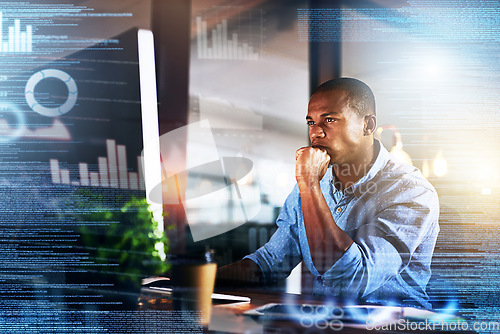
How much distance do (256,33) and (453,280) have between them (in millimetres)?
1477

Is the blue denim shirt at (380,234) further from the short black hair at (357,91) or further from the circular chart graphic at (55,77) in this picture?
the circular chart graphic at (55,77)

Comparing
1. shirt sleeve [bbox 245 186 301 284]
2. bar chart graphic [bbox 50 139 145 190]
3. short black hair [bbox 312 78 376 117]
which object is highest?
short black hair [bbox 312 78 376 117]

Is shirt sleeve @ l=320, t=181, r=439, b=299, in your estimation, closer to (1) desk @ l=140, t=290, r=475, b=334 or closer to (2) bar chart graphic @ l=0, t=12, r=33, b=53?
(1) desk @ l=140, t=290, r=475, b=334

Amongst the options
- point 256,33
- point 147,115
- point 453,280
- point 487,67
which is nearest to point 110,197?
point 147,115

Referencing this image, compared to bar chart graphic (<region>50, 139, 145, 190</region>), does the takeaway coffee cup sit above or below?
below

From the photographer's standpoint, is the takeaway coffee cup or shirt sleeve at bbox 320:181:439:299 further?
the takeaway coffee cup

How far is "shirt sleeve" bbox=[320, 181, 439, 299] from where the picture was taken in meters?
1.57

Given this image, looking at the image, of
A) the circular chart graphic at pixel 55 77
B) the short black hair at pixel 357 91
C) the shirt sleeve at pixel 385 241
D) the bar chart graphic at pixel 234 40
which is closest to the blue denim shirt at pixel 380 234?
the shirt sleeve at pixel 385 241

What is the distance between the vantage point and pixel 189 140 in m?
1.72

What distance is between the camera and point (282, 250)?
170 centimetres

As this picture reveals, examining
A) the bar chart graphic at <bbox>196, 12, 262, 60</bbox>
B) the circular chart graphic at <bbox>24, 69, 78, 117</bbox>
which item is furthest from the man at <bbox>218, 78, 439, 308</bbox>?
the circular chart graphic at <bbox>24, 69, 78, 117</bbox>

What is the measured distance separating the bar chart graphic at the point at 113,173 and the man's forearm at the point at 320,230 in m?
0.78

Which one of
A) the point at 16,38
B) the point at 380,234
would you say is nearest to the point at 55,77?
the point at 16,38

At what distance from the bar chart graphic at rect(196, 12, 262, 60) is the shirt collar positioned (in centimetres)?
70
